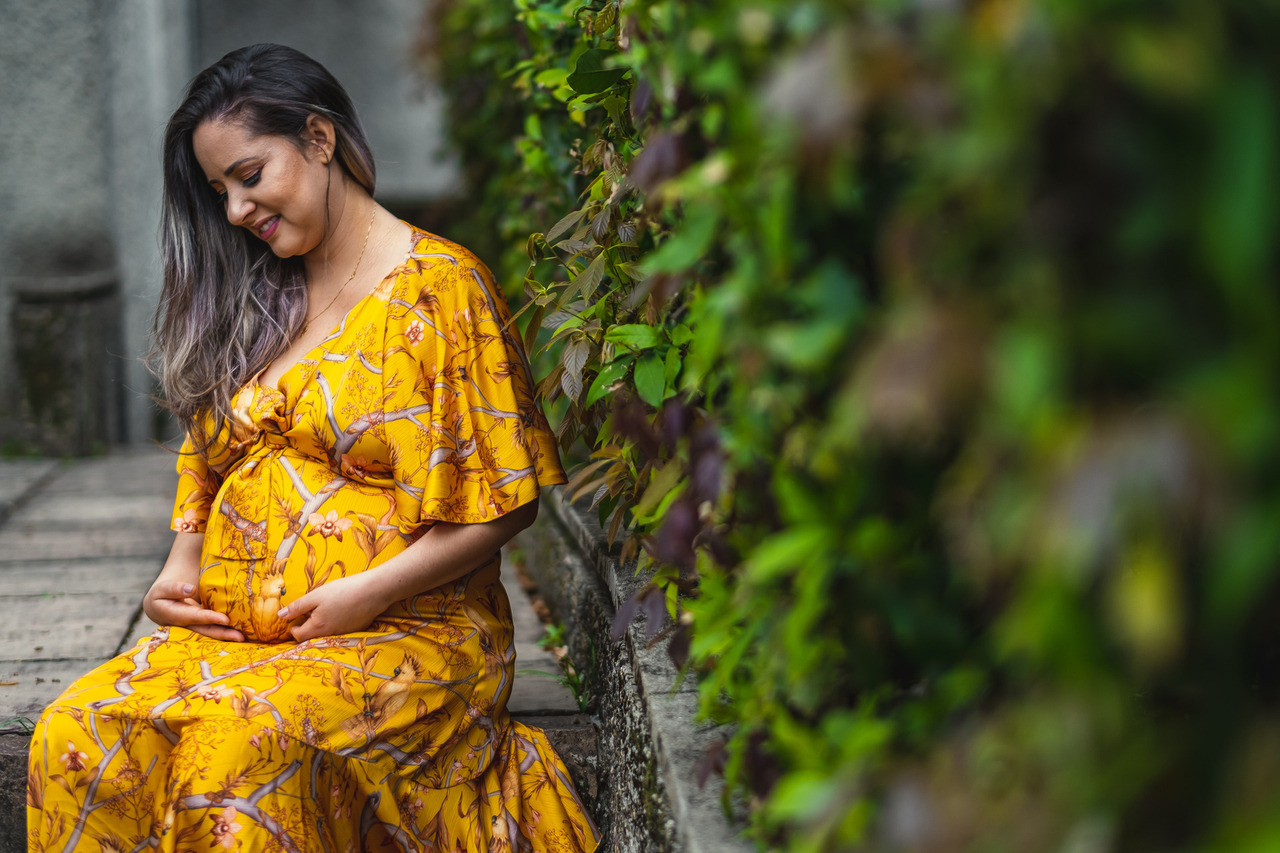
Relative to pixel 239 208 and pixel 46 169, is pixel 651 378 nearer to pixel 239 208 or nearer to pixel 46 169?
pixel 239 208

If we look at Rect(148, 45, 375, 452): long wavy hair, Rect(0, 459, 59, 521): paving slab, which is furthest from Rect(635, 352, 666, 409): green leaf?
Rect(0, 459, 59, 521): paving slab

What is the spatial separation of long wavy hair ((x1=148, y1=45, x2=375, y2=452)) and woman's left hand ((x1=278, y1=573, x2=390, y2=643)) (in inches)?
20.0

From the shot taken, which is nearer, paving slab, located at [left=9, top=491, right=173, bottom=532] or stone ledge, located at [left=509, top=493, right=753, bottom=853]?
stone ledge, located at [left=509, top=493, right=753, bottom=853]

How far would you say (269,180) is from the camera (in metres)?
2.24

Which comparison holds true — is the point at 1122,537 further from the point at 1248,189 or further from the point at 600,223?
the point at 600,223

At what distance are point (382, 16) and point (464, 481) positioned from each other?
23.4 feet

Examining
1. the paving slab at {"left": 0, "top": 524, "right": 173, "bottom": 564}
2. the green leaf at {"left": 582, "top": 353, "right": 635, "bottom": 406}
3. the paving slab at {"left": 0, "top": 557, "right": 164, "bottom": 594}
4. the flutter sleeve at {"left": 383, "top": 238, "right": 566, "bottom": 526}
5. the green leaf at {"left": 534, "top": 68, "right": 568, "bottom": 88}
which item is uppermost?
the green leaf at {"left": 534, "top": 68, "right": 568, "bottom": 88}

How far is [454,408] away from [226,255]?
768 millimetres

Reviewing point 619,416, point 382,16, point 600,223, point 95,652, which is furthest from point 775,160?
point 382,16

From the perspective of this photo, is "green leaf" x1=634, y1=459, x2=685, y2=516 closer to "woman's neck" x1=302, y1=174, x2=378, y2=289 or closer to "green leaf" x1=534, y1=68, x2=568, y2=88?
"woman's neck" x1=302, y1=174, x2=378, y2=289

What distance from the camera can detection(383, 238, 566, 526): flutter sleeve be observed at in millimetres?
2074

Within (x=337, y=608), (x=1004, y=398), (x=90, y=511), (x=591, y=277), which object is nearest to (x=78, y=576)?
(x=90, y=511)

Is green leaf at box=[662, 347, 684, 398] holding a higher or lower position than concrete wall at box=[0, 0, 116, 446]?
higher

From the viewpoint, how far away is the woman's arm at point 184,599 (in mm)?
2141
